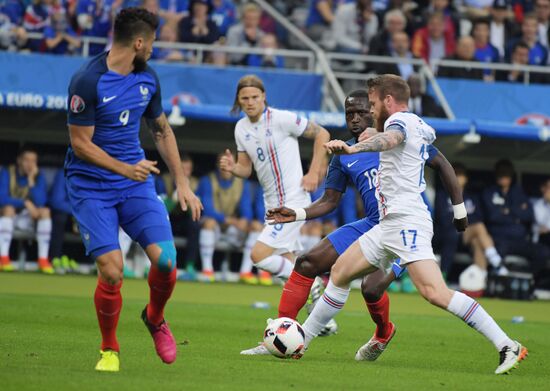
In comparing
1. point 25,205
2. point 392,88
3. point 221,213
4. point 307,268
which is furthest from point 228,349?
point 25,205

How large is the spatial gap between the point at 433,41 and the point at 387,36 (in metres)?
1.15

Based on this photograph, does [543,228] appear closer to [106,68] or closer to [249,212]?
[249,212]

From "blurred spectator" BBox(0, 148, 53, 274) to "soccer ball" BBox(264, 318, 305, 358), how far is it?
1014cm

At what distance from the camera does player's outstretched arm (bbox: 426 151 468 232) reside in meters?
9.01

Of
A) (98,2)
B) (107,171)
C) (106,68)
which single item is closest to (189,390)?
(107,171)

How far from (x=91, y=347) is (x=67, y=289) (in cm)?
675

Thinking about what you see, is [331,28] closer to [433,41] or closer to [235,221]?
[433,41]

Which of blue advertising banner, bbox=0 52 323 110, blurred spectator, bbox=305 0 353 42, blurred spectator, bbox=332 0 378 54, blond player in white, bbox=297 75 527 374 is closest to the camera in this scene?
blond player in white, bbox=297 75 527 374

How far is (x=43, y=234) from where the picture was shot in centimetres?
1852

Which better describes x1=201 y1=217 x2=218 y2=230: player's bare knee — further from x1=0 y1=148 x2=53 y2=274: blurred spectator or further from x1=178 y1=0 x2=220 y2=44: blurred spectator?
x1=178 y1=0 x2=220 y2=44: blurred spectator

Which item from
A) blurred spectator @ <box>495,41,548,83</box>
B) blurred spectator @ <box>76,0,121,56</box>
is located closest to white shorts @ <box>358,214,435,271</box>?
blurred spectator @ <box>76,0,121,56</box>

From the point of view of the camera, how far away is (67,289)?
52.5ft

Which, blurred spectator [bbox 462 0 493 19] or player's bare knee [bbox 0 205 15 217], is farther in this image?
blurred spectator [bbox 462 0 493 19]

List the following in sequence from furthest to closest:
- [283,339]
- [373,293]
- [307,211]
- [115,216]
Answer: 1. [307,211]
2. [373,293]
3. [283,339]
4. [115,216]
